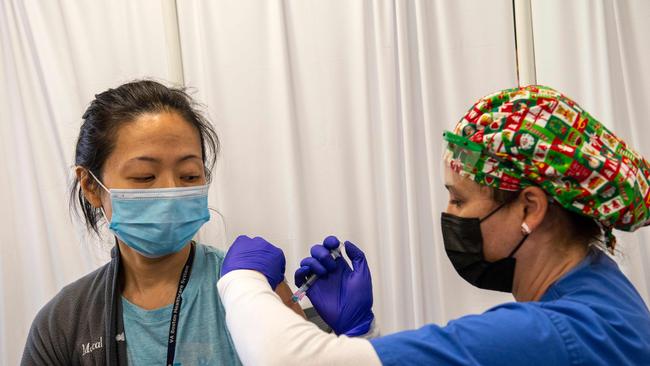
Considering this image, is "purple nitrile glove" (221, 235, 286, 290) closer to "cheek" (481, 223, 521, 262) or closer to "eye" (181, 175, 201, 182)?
"eye" (181, 175, 201, 182)

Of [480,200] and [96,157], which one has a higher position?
[96,157]

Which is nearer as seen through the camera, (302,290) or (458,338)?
(458,338)

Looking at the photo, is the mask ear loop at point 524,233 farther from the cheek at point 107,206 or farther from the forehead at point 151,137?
the cheek at point 107,206

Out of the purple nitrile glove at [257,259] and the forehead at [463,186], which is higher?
the forehead at [463,186]

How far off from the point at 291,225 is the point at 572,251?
4.02 ft

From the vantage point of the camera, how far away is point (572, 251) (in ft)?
3.28

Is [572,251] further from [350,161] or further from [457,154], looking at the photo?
[350,161]

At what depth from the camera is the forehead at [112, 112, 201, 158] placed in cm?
125

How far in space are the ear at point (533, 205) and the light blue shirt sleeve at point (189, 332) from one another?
2.47 feet

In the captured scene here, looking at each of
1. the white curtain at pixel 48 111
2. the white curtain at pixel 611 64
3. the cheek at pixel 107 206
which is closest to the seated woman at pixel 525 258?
the cheek at pixel 107 206

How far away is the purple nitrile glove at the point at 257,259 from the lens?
118 centimetres

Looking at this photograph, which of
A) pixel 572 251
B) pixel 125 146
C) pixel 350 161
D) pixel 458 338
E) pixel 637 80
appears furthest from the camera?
pixel 350 161

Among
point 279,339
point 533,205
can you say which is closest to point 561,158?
point 533,205

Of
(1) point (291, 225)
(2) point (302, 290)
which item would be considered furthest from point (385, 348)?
(1) point (291, 225)
